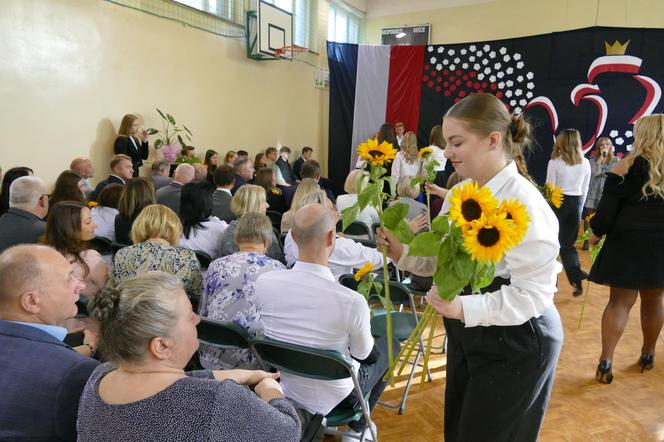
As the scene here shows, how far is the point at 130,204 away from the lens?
3.17 m

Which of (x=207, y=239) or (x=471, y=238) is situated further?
(x=207, y=239)

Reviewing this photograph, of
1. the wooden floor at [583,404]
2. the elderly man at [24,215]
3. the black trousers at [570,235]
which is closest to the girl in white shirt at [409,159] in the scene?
the black trousers at [570,235]

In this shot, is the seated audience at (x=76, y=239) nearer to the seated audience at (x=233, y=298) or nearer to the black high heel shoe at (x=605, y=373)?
the seated audience at (x=233, y=298)

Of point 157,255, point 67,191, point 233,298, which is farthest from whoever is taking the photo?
point 67,191

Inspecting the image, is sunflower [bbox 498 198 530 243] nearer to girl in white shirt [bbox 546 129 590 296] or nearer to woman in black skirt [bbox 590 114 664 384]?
woman in black skirt [bbox 590 114 664 384]

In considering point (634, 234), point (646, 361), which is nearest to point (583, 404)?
point (646, 361)

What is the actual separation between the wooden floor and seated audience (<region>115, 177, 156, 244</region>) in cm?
205

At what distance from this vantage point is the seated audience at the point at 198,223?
3.05 m

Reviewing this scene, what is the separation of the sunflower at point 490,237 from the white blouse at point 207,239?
96.3 inches

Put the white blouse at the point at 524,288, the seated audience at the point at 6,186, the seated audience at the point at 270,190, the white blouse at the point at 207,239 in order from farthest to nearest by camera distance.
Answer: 1. the seated audience at the point at 270,190
2. the seated audience at the point at 6,186
3. the white blouse at the point at 207,239
4. the white blouse at the point at 524,288

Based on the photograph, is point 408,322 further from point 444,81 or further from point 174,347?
point 444,81

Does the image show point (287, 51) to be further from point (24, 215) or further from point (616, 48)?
point (24, 215)

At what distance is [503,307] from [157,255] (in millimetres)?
1762

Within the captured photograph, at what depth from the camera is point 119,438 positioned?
86 centimetres
